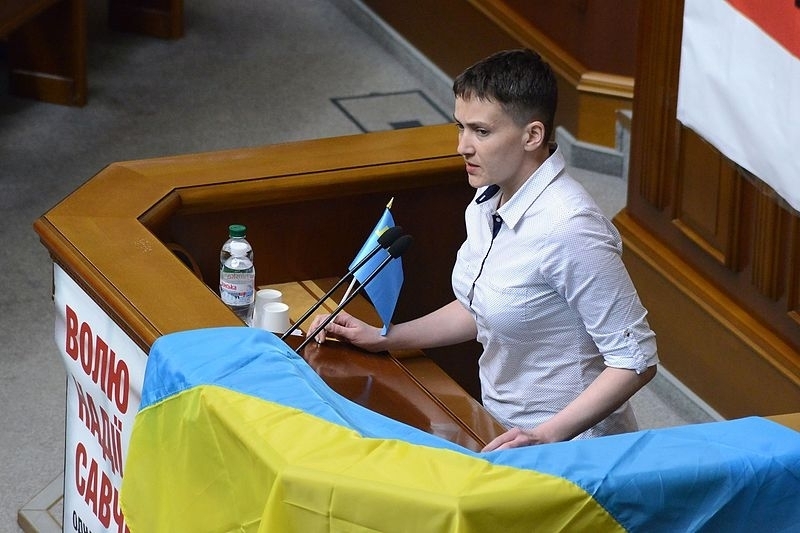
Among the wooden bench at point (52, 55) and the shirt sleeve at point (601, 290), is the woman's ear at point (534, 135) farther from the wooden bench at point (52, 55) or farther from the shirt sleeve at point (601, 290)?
the wooden bench at point (52, 55)

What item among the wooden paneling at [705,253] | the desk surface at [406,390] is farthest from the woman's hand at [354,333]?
the wooden paneling at [705,253]

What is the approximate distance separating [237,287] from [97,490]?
448 millimetres

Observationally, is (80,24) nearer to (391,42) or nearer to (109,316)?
(391,42)

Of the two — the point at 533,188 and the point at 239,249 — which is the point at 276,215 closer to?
the point at 239,249

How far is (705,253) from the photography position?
3.67 m

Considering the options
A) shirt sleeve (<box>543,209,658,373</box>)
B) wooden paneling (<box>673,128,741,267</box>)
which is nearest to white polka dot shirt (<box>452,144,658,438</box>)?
shirt sleeve (<box>543,209,658,373</box>)

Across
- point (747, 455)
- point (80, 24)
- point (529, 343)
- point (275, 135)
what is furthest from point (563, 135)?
point (747, 455)

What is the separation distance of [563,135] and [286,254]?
7.34 ft

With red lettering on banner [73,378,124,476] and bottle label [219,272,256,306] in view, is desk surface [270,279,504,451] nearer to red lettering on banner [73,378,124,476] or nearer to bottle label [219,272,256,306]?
bottle label [219,272,256,306]

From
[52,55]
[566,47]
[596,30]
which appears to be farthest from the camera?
[52,55]

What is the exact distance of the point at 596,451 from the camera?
179 centimetres

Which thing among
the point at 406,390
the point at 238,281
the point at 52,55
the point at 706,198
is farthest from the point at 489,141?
the point at 52,55

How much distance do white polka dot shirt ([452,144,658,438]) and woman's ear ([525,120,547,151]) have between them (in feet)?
0.17

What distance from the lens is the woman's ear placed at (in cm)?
228
